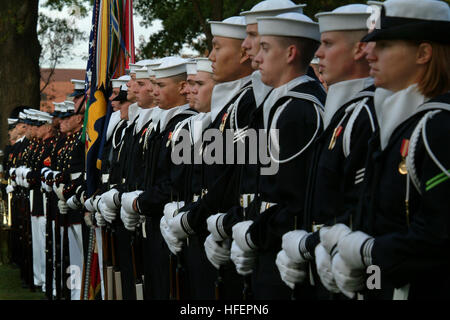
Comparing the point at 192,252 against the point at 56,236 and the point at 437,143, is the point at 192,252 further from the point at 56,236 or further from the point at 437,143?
the point at 56,236

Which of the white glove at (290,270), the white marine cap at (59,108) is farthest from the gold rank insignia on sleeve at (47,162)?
the white glove at (290,270)

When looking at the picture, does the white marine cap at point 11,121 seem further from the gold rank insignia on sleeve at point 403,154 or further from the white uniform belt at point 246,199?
the gold rank insignia on sleeve at point 403,154

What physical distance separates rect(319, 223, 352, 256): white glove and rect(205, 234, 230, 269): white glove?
1562 mm

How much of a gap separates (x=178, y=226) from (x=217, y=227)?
2.74ft

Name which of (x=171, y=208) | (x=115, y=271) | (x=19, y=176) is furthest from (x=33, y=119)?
(x=171, y=208)

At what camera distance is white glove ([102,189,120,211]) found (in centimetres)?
816

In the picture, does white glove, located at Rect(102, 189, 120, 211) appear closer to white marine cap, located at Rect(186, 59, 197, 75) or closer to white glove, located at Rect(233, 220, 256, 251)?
white marine cap, located at Rect(186, 59, 197, 75)

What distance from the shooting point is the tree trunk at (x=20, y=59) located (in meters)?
21.1

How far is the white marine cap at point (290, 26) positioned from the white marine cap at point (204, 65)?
1.52 m

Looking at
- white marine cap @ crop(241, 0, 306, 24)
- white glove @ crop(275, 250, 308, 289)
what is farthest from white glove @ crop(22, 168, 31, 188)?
white glove @ crop(275, 250, 308, 289)

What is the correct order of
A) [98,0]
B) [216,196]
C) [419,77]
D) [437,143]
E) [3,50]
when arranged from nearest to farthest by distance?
[437,143], [419,77], [216,196], [98,0], [3,50]

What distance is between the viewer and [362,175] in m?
3.88
